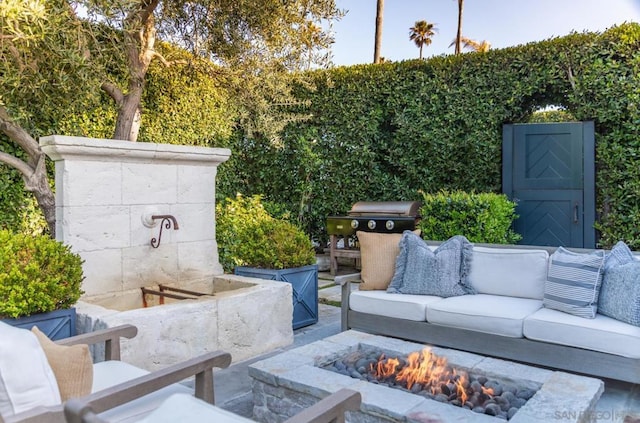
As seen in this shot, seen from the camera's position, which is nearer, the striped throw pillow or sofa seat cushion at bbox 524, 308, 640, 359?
sofa seat cushion at bbox 524, 308, 640, 359

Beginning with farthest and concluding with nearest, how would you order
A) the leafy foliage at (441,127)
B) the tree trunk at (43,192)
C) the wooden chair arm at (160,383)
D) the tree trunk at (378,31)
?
the tree trunk at (378,31), the leafy foliage at (441,127), the tree trunk at (43,192), the wooden chair arm at (160,383)

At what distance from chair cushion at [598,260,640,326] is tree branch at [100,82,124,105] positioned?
5.35 metres

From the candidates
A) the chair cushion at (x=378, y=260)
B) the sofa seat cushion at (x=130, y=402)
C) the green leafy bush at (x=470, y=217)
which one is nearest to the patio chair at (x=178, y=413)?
the sofa seat cushion at (x=130, y=402)

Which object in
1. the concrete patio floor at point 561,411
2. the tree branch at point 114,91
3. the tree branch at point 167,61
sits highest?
the tree branch at point 167,61

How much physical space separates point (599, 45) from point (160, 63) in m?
5.54

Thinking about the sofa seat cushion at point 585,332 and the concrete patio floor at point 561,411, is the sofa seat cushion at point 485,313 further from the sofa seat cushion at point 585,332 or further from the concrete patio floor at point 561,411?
the concrete patio floor at point 561,411

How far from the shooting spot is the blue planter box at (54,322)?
278cm

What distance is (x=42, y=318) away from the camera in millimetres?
2838

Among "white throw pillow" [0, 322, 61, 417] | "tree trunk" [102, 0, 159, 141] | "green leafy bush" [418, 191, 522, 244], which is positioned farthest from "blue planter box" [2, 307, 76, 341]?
"green leafy bush" [418, 191, 522, 244]

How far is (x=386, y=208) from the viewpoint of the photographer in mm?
6852

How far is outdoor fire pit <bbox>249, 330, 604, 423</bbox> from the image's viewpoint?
2096 millimetres

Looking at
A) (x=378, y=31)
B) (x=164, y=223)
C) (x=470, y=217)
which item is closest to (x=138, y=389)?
(x=164, y=223)

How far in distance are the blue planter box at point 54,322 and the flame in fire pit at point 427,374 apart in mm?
1836

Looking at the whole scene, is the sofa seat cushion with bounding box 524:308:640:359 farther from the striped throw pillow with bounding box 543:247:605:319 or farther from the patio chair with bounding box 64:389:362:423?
the patio chair with bounding box 64:389:362:423
